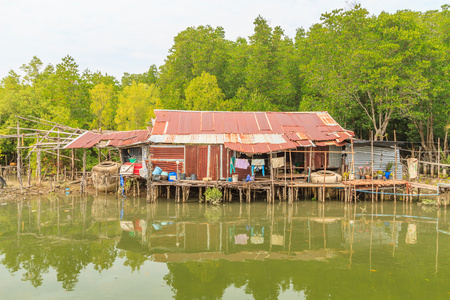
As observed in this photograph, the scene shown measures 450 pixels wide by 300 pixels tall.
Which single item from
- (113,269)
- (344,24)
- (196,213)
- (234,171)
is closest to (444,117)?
(344,24)

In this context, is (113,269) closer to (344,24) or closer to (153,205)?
(153,205)

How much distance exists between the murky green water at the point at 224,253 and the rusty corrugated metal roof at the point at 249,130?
12.8ft

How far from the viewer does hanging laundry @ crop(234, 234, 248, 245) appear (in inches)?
444

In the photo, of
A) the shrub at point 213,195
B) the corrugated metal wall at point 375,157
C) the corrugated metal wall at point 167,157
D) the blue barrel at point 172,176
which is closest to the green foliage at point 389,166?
the corrugated metal wall at point 375,157

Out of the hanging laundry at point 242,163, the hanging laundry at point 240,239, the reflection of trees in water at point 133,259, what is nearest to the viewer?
the reflection of trees in water at point 133,259

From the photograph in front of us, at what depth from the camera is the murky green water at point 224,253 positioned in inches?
306

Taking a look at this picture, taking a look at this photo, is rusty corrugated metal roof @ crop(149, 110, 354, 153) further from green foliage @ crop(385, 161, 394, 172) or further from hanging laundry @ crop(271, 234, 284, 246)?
hanging laundry @ crop(271, 234, 284, 246)

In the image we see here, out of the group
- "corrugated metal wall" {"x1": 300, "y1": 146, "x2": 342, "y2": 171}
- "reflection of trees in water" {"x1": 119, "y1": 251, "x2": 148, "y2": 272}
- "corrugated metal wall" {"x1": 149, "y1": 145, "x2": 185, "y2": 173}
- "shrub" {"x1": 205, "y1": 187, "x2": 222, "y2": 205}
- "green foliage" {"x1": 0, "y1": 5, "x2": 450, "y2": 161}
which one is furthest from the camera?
"green foliage" {"x1": 0, "y1": 5, "x2": 450, "y2": 161}

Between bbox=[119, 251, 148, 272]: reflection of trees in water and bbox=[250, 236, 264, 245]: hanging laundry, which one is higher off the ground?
bbox=[250, 236, 264, 245]: hanging laundry

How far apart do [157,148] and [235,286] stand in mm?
12302

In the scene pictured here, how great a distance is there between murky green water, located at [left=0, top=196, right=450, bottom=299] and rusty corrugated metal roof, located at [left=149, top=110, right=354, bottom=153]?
12.8ft

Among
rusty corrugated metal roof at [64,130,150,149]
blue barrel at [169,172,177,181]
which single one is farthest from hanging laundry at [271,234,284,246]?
rusty corrugated metal roof at [64,130,150,149]

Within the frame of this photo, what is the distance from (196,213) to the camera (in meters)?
15.6

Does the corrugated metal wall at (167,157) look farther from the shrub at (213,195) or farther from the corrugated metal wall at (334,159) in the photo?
the corrugated metal wall at (334,159)
